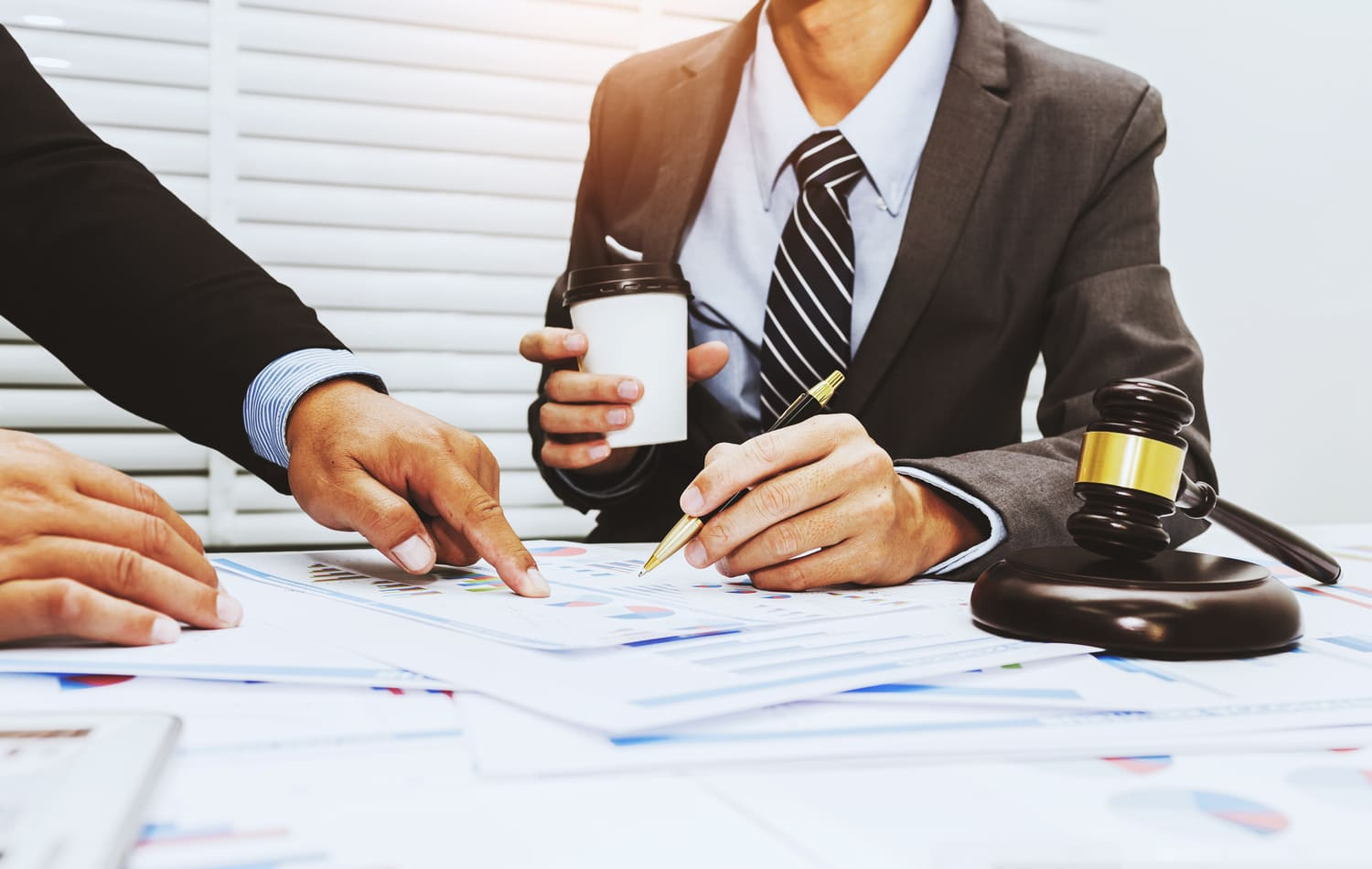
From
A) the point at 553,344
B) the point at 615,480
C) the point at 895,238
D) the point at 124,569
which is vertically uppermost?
the point at 895,238

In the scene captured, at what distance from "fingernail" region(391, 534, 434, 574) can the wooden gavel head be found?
0.51 meters

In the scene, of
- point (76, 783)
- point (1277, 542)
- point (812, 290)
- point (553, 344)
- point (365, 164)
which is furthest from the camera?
point (365, 164)

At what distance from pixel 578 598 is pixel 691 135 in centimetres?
92

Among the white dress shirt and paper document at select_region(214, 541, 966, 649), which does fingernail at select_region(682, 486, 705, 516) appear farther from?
the white dress shirt

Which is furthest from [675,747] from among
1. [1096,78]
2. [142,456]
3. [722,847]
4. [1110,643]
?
[142,456]

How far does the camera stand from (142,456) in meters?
1.72

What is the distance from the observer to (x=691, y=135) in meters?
1.41

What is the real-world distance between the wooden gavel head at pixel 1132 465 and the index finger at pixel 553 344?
52 cm

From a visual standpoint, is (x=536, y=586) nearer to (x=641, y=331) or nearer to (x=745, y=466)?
(x=745, y=466)

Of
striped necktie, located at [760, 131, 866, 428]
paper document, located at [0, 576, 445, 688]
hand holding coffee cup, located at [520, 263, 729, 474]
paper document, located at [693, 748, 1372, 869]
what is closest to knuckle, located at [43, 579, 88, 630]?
paper document, located at [0, 576, 445, 688]

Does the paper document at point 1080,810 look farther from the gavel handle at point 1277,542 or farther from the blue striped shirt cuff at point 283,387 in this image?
the blue striped shirt cuff at point 283,387

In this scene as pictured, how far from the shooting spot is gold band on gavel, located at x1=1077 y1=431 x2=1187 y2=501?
61cm

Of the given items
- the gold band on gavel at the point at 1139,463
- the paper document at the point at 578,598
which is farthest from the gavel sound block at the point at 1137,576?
the paper document at the point at 578,598

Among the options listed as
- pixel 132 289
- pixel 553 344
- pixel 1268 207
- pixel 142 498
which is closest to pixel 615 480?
pixel 553 344
